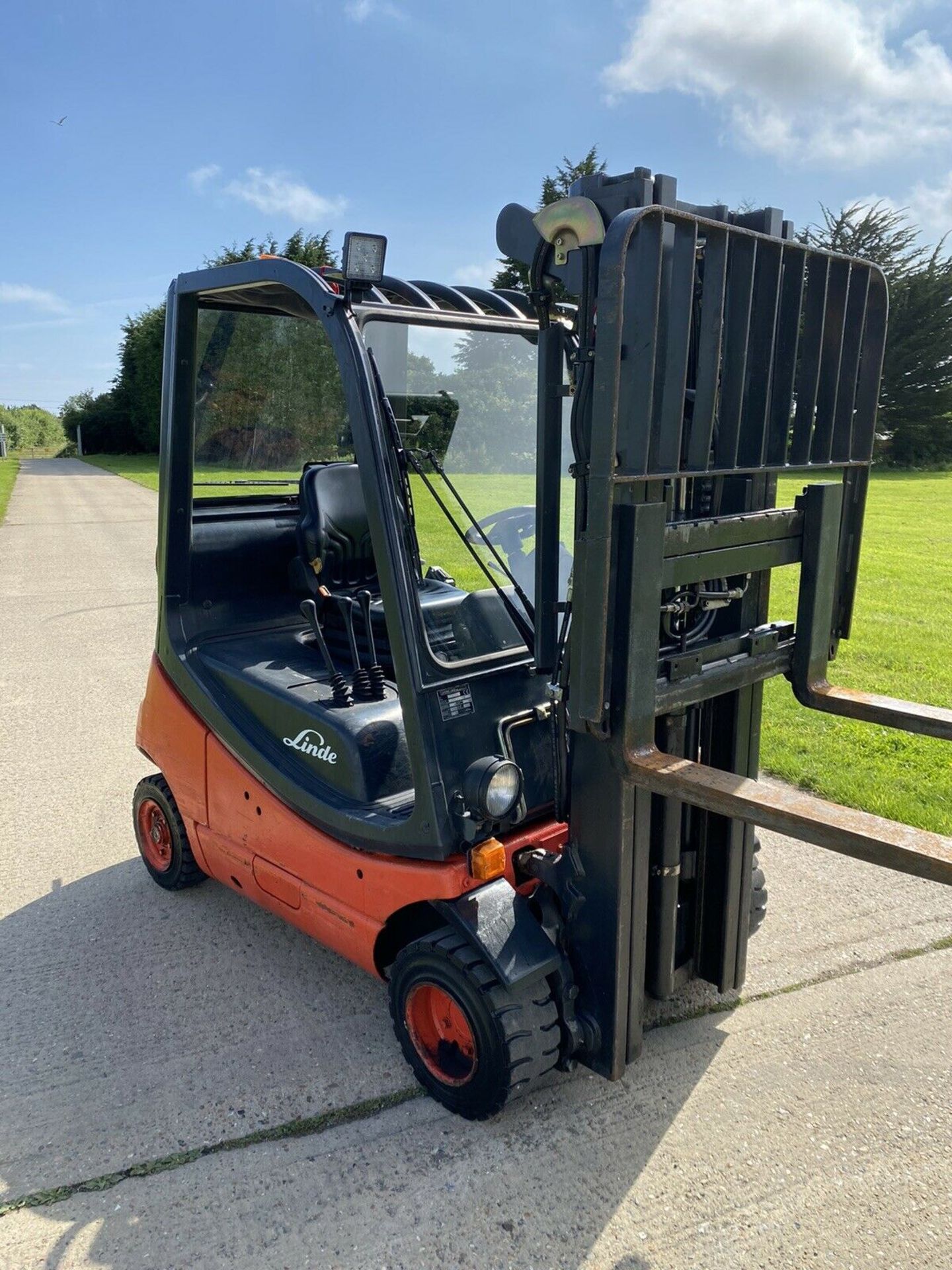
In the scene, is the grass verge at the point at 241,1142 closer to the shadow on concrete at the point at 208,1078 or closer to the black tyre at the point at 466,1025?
the shadow on concrete at the point at 208,1078

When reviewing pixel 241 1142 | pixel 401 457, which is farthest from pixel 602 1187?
pixel 401 457

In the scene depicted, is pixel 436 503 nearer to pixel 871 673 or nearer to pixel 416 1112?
pixel 416 1112

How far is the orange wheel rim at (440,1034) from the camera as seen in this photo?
2.88 meters

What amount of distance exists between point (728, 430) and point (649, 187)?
63 centimetres

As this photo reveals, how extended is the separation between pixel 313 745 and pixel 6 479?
32.8 m

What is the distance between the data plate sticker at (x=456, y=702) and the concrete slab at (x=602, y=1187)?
118cm

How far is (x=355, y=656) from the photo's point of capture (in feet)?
11.2

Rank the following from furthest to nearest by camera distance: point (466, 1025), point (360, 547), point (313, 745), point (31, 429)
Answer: point (31, 429) → point (360, 547) → point (313, 745) → point (466, 1025)

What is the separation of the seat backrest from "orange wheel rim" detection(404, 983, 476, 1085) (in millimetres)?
1501

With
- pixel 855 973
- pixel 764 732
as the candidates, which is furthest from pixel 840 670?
pixel 855 973

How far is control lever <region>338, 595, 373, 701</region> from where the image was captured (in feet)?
10.9

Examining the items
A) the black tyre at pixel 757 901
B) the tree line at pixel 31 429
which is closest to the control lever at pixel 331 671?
the black tyre at pixel 757 901

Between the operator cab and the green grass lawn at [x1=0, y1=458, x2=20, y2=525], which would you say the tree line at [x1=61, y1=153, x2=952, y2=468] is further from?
the operator cab

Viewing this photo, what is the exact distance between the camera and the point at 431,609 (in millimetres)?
3072
